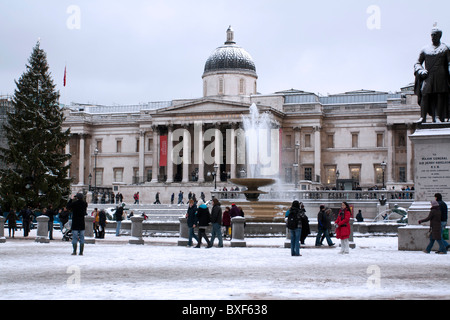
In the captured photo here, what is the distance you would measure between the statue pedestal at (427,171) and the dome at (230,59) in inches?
2405

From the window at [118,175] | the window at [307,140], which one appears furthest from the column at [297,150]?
the window at [118,175]

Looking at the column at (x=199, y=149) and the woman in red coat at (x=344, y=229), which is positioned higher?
the column at (x=199, y=149)

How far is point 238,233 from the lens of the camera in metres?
25.0

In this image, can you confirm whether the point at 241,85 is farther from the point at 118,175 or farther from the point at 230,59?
the point at 118,175

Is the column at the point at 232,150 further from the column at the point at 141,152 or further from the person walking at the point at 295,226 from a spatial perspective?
the person walking at the point at 295,226

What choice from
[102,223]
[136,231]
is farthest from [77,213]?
[102,223]

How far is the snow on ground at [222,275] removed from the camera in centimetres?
1085

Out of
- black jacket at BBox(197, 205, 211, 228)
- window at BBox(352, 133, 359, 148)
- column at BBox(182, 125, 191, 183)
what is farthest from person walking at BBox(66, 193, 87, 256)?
window at BBox(352, 133, 359, 148)

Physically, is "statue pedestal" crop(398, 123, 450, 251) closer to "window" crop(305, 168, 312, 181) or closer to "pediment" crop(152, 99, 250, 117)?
"pediment" crop(152, 99, 250, 117)

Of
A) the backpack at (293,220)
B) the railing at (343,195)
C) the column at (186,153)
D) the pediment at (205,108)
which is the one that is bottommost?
the backpack at (293,220)

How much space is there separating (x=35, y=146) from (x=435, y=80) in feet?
102

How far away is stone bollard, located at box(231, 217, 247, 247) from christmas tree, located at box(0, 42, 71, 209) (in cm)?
2191
